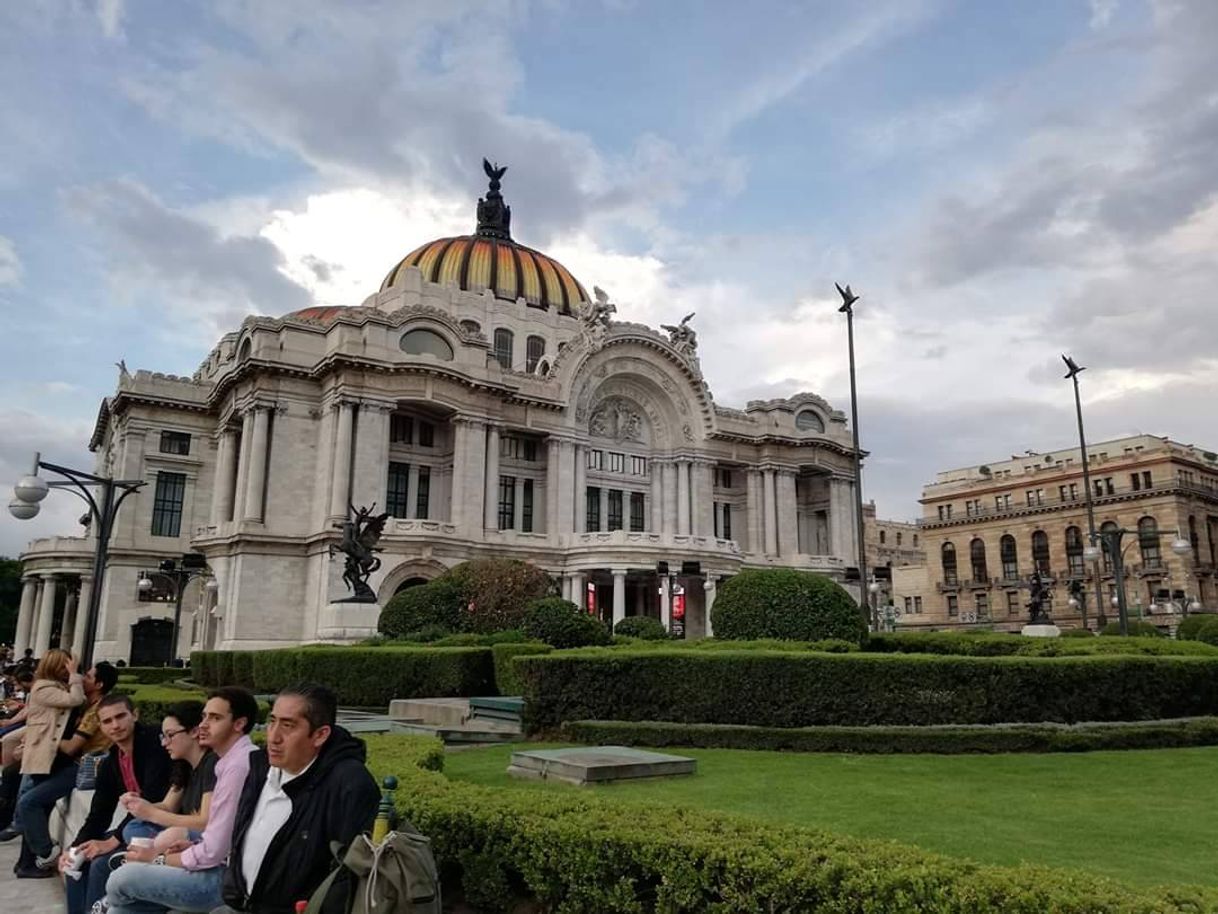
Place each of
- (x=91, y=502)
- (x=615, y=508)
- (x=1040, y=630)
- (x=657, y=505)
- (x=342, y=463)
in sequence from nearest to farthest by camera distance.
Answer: (x=91, y=502) → (x=1040, y=630) → (x=342, y=463) → (x=615, y=508) → (x=657, y=505)

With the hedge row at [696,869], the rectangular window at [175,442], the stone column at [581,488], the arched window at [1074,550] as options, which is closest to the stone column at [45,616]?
the rectangular window at [175,442]

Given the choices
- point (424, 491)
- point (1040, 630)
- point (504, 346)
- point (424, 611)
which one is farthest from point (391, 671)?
point (504, 346)

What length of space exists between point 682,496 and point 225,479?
2696cm

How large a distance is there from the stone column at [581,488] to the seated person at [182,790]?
43635 millimetres

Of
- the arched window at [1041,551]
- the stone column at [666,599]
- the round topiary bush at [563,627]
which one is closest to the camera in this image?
the round topiary bush at [563,627]

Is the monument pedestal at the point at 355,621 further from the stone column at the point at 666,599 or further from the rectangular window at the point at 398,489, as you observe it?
the stone column at the point at 666,599

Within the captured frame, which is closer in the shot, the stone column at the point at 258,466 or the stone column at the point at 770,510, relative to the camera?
the stone column at the point at 258,466

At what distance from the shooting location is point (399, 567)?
41.6m

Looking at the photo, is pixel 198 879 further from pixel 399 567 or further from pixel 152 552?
pixel 152 552

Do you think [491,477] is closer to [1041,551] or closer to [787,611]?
[787,611]

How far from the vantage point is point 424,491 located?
159 ft

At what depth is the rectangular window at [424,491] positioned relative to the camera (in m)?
48.1

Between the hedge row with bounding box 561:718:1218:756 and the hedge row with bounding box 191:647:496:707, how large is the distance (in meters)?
6.69

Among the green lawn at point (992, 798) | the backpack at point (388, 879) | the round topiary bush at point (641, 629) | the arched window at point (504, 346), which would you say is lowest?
the green lawn at point (992, 798)
